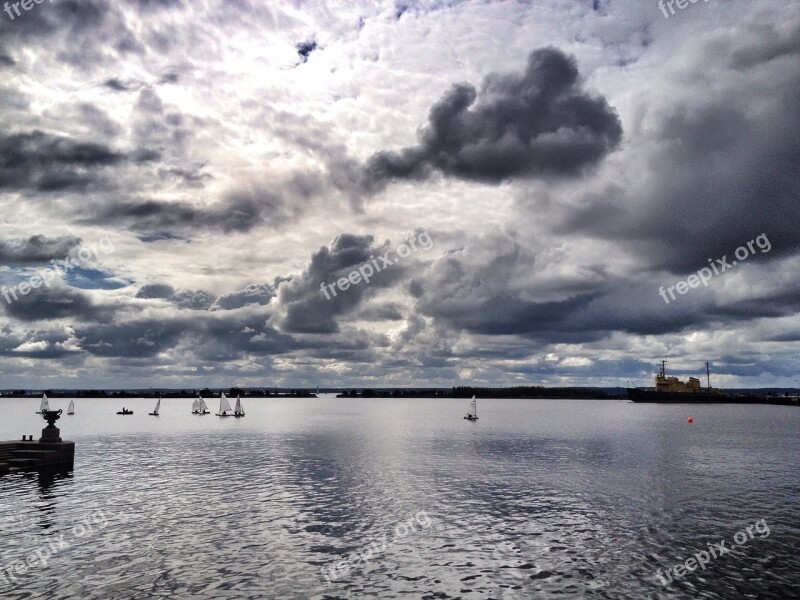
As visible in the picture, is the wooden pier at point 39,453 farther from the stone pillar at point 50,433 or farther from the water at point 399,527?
the water at point 399,527

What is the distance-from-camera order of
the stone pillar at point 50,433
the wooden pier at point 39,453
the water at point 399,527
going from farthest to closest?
the stone pillar at point 50,433
the wooden pier at point 39,453
the water at point 399,527

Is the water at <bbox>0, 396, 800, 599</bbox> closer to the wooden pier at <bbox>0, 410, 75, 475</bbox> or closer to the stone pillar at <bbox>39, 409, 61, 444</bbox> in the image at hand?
the wooden pier at <bbox>0, 410, 75, 475</bbox>

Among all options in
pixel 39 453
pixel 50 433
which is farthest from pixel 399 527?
pixel 50 433

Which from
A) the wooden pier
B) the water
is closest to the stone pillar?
the wooden pier

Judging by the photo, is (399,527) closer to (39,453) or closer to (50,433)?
(39,453)

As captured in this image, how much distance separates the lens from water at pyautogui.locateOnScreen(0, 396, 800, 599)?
83.6 ft

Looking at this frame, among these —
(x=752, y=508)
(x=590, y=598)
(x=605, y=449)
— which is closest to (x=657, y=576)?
(x=590, y=598)

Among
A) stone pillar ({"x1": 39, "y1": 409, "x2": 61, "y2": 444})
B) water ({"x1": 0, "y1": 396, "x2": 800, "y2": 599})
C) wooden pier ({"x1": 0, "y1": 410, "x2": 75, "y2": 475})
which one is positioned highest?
stone pillar ({"x1": 39, "y1": 409, "x2": 61, "y2": 444})

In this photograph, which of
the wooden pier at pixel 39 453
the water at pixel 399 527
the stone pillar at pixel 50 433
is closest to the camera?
the water at pixel 399 527

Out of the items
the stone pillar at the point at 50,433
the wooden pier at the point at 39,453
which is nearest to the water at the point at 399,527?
the wooden pier at the point at 39,453

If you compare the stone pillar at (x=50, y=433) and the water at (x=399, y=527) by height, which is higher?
the stone pillar at (x=50, y=433)

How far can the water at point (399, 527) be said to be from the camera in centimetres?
2547

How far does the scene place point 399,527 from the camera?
35812 mm

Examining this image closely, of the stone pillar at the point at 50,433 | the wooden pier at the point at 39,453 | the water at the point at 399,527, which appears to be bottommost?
the water at the point at 399,527
